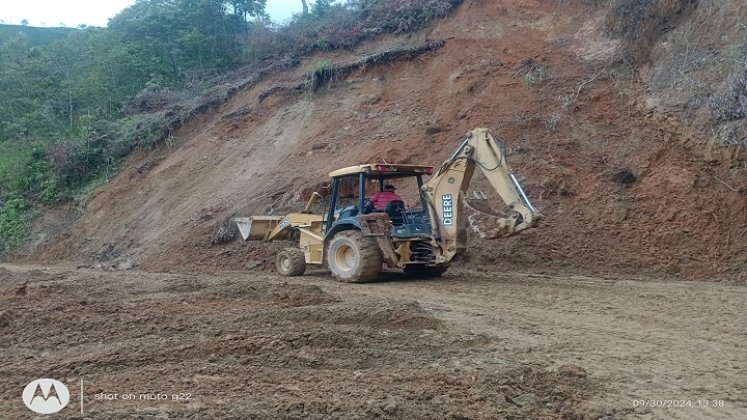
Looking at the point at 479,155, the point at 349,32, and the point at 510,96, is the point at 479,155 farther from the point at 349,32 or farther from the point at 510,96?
the point at 349,32

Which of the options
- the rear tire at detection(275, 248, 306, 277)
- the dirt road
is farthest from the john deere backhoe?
the dirt road

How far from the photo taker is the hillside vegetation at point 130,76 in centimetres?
2084

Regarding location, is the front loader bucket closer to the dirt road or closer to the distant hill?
the dirt road

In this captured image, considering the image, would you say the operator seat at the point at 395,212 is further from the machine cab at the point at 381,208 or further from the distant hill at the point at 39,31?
the distant hill at the point at 39,31

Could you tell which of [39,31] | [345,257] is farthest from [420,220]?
[39,31]

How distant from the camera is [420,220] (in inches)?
396

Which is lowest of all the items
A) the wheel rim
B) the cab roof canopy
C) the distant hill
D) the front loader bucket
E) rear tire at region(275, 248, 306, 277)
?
rear tire at region(275, 248, 306, 277)

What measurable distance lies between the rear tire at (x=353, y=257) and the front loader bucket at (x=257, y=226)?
7.17 feet

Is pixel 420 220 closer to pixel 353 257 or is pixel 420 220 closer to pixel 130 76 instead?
pixel 353 257

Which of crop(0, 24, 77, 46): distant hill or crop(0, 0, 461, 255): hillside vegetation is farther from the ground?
crop(0, 24, 77, 46): distant hill

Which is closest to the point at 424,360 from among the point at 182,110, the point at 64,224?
the point at 64,224

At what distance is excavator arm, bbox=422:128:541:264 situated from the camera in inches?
352

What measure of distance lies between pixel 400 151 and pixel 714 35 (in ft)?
23.8

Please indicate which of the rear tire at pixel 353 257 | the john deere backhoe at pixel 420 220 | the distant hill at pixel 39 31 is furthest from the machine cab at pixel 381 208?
the distant hill at pixel 39 31
